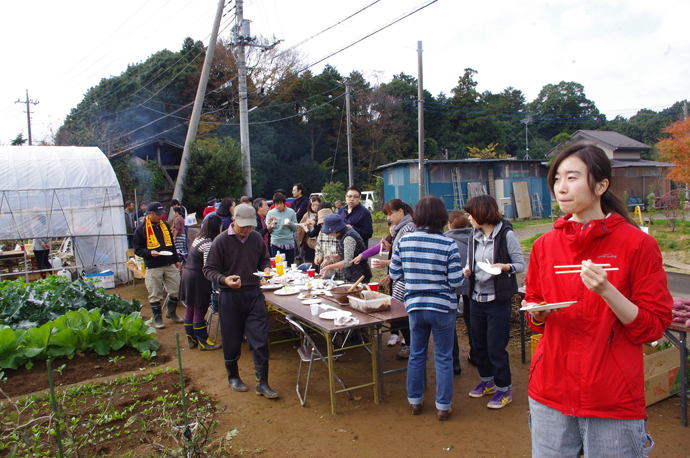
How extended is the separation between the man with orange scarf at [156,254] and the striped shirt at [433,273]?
4.53 meters

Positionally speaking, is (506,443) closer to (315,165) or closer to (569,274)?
(569,274)

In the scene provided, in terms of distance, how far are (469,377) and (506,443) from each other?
1325mm

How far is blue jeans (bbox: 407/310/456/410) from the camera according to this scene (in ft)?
11.9

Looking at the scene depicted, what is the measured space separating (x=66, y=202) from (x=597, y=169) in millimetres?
12713

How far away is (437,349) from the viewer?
3660mm

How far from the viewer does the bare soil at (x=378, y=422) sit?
3328mm

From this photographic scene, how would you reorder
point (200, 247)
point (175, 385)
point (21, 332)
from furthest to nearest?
point (200, 247)
point (21, 332)
point (175, 385)

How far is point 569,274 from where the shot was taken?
172 cm

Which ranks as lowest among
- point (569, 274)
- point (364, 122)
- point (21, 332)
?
point (21, 332)

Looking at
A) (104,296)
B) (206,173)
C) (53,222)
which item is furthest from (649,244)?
(206,173)

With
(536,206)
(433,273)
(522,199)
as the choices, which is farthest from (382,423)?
(536,206)

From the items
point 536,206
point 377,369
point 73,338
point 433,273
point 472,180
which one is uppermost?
point 472,180

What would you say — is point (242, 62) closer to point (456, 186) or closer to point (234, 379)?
point (456, 186)

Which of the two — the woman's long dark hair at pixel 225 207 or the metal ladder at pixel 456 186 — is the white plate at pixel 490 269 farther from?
the metal ladder at pixel 456 186
